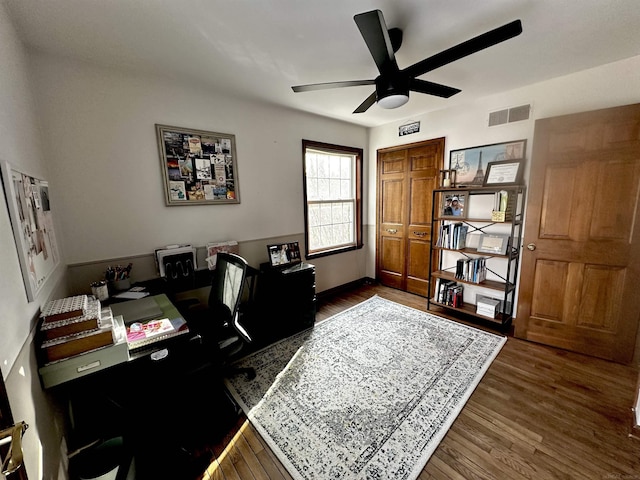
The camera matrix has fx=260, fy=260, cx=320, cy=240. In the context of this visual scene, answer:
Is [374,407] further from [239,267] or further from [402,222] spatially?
[402,222]

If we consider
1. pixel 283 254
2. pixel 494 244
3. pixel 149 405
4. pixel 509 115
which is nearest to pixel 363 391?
pixel 149 405

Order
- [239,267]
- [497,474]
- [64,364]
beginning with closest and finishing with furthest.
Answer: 1. [64,364]
2. [497,474]
3. [239,267]

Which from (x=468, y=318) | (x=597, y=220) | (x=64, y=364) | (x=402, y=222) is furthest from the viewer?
(x=402, y=222)

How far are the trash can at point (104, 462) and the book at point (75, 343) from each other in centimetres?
58

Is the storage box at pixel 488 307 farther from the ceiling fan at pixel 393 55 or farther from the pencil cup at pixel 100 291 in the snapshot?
the pencil cup at pixel 100 291

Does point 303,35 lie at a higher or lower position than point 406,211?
higher

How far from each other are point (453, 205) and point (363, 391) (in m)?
2.38

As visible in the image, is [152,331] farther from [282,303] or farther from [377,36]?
[377,36]

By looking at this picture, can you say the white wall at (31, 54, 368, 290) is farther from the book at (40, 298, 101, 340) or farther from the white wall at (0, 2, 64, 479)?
the book at (40, 298, 101, 340)

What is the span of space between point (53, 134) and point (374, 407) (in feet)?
9.98

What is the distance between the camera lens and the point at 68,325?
1.20m

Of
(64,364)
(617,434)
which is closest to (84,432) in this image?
(64,364)

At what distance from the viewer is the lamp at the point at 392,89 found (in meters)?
1.70

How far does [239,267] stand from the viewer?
1.80 metres
